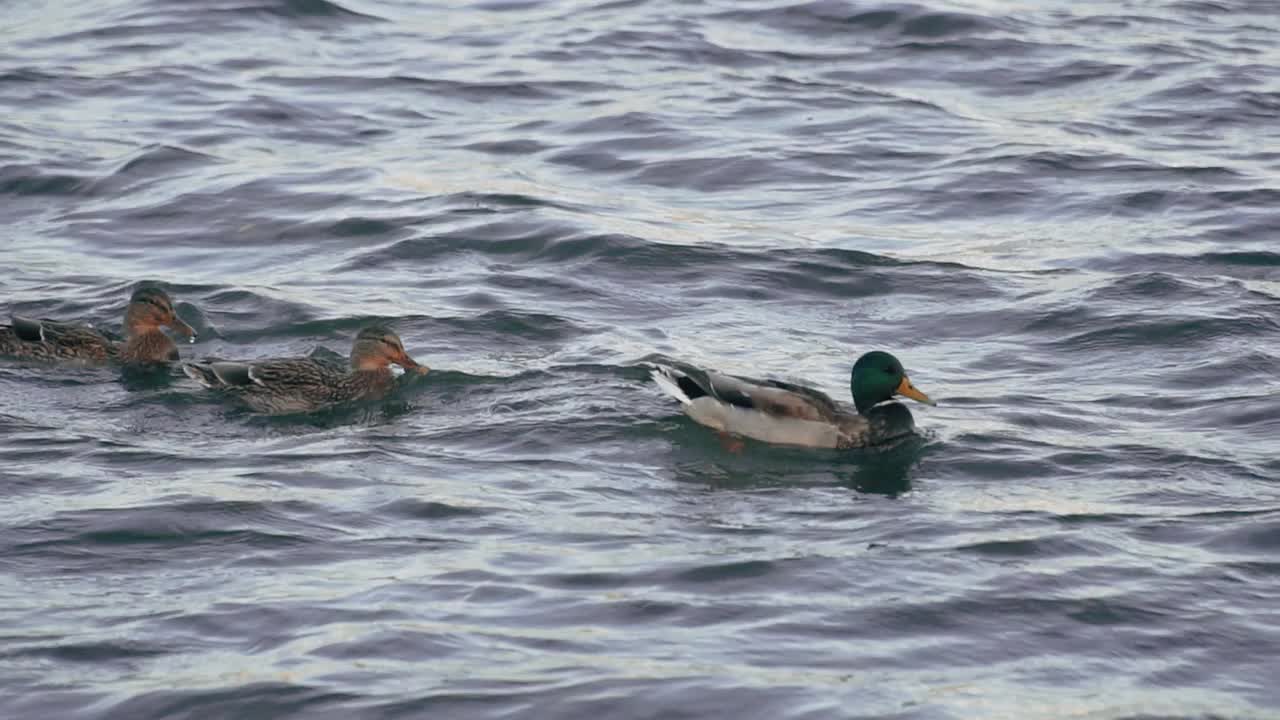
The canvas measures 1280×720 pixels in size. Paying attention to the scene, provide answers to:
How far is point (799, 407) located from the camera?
1241cm

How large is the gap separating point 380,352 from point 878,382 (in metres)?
3.14

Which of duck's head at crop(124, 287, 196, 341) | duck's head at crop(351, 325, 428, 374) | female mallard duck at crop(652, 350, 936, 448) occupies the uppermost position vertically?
duck's head at crop(124, 287, 196, 341)

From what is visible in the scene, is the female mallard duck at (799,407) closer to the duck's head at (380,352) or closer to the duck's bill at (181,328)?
the duck's head at (380,352)

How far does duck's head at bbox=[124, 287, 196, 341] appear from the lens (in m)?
13.9

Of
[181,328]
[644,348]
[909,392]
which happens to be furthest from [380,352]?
[909,392]

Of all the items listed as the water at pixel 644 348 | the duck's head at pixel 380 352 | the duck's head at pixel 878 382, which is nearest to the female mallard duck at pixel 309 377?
the duck's head at pixel 380 352

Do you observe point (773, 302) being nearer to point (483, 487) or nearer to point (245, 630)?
point (483, 487)

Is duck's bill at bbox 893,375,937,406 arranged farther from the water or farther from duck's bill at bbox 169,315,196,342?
duck's bill at bbox 169,315,196,342

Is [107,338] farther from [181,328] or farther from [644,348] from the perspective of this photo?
[644,348]

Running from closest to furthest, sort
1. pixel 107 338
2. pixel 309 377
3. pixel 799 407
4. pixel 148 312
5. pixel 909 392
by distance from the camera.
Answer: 1. pixel 799 407
2. pixel 909 392
3. pixel 309 377
4. pixel 148 312
5. pixel 107 338

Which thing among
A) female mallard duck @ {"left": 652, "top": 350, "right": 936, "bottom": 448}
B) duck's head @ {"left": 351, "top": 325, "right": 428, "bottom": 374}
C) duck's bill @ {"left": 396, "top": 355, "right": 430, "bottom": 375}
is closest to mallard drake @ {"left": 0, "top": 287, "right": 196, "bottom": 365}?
duck's head @ {"left": 351, "top": 325, "right": 428, "bottom": 374}

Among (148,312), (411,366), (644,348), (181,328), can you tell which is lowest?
(644,348)

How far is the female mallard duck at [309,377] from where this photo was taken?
42.1 ft

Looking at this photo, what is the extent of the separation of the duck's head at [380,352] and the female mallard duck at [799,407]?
Result: 1758 mm
